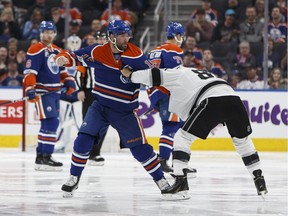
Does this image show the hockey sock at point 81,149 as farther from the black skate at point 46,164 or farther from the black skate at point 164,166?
the black skate at point 46,164

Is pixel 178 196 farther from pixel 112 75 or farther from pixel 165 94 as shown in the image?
pixel 165 94

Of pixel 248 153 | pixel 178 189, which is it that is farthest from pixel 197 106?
pixel 178 189

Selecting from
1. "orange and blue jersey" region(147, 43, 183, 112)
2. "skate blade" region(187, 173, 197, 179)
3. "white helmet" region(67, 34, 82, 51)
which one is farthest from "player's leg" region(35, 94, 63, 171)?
"white helmet" region(67, 34, 82, 51)

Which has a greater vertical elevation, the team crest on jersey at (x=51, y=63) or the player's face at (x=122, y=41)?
the player's face at (x=122, y=41)

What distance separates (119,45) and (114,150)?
610cm

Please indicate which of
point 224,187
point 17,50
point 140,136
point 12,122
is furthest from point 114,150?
point 140,136

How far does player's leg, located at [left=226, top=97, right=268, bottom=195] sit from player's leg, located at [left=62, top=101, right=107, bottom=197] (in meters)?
1.03

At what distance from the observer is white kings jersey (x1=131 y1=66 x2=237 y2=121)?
259 inches

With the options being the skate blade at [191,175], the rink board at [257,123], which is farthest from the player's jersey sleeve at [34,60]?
the rink board at [257,123]

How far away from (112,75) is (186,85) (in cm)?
65

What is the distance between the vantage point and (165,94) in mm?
8953

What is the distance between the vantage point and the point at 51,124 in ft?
31.4

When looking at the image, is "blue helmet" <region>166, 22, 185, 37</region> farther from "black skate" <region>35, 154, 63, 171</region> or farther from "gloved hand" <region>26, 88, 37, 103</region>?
"black skate" <region>35, 154, 63, 171</region>

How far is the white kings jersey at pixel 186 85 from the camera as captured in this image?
21.6ft
